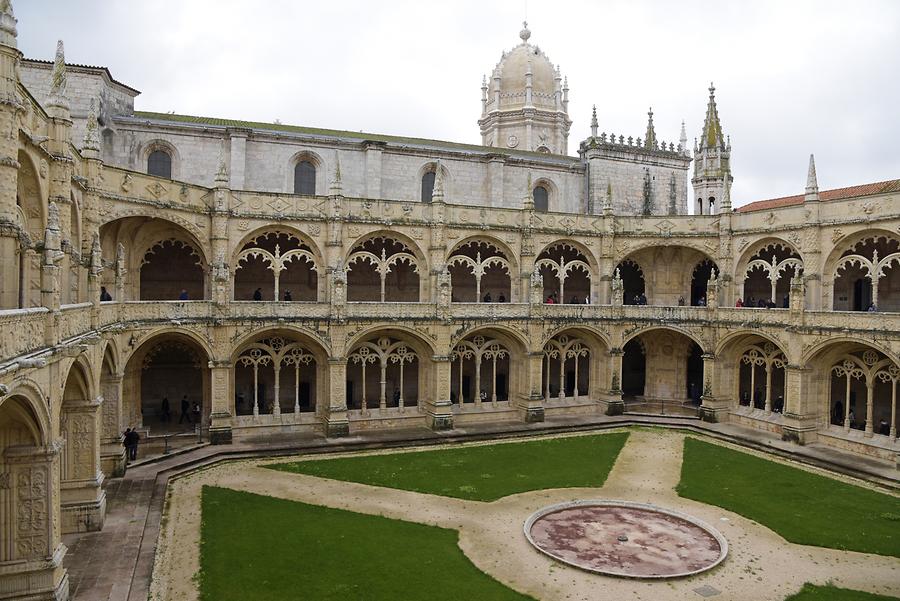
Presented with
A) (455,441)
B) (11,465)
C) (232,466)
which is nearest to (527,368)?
(455,441)

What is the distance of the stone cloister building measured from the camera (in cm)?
2692

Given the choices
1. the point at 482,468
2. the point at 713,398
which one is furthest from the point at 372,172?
the point at 713,398

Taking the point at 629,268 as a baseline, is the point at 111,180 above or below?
above

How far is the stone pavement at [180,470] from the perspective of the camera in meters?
15.9

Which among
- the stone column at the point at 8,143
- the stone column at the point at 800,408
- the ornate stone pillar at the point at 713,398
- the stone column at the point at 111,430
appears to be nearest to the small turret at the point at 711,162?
the ornate stone pillar at the point at 713,398

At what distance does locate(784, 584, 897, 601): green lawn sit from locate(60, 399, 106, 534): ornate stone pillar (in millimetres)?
18842

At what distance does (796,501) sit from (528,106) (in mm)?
36401

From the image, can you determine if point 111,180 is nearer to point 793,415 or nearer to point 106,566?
point 106,566

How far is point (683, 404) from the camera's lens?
Answer: 38.1 m

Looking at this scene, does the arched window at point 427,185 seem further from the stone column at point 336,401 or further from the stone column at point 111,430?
the stone column at point 111,430

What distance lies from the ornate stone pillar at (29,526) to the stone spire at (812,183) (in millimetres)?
31519

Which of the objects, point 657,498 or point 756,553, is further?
point 657,498

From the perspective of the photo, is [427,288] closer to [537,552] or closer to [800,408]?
[537,552]

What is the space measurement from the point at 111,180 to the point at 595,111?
31441mm
